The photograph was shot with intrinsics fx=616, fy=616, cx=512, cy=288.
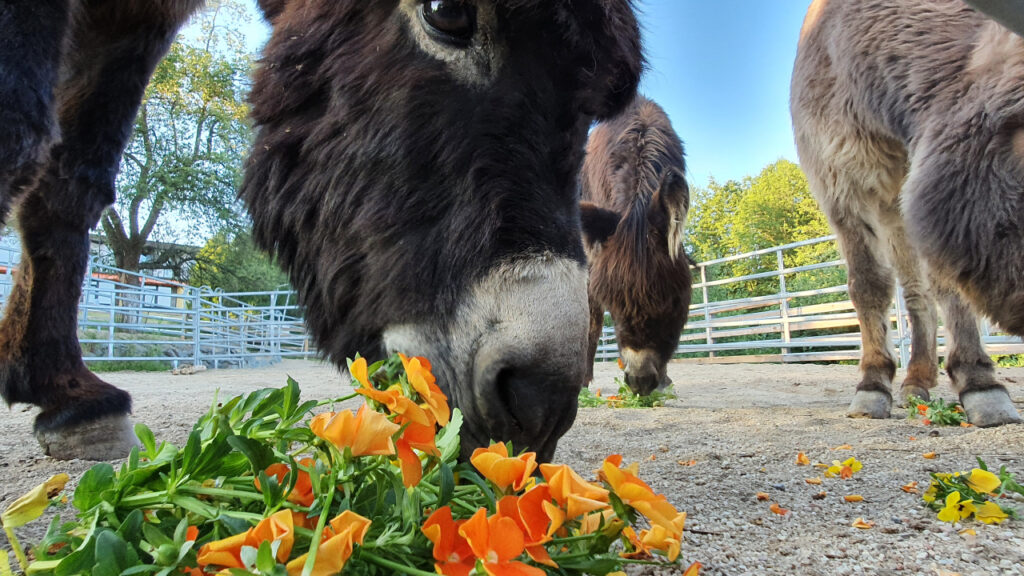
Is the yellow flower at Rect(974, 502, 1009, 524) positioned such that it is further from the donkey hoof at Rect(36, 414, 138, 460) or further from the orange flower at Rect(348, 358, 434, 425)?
the donkey hoof at Rect(36, 414, 138, 460)

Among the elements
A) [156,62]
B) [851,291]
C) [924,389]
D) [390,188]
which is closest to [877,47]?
[851,291]

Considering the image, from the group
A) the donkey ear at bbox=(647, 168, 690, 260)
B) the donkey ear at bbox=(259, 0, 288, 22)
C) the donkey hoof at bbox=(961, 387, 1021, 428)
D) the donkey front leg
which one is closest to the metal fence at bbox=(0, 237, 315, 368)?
the donkey ear at bbox=(647, 168, 690, 260)

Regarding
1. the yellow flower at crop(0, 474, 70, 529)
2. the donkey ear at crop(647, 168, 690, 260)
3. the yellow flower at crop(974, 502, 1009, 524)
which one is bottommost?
the yellow flower at crop(974, 502, 1009, 524)

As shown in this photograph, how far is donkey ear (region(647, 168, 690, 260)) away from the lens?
4.52 meters

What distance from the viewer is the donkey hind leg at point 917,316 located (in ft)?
15.3

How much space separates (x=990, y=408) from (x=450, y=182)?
10.9 feet

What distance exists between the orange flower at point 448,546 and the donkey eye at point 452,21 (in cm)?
107

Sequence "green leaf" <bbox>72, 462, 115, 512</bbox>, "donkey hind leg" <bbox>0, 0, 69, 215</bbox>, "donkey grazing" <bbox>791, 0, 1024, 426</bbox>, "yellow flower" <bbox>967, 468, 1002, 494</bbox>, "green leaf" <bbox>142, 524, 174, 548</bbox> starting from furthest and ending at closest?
"donkey grazing" <bbox>791, 0, 1024, 426</bbox> < "yellow flower" <bbox>967, 468, 1002, 494</bbox> < "donkey hind leg" <bbox>0, 0, 69, 215</bbox> < "green leaf" <bbox>72, 462, 115, 512</bbox> < "green leaf" <bbox>142, 524, 174, 548</bbox>

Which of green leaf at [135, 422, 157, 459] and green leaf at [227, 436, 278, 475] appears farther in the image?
green leaf at [135, 422, 157, 459]

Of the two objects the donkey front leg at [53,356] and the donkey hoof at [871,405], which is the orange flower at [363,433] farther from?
the donkey hoof at [871,405]

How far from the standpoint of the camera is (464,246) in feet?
4.12

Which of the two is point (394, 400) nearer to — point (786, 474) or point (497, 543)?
point (497, 543)

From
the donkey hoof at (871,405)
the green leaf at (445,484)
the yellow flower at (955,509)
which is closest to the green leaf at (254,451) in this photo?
the green leaf at (445,484)

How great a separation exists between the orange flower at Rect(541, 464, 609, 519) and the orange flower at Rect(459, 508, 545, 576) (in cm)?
8
